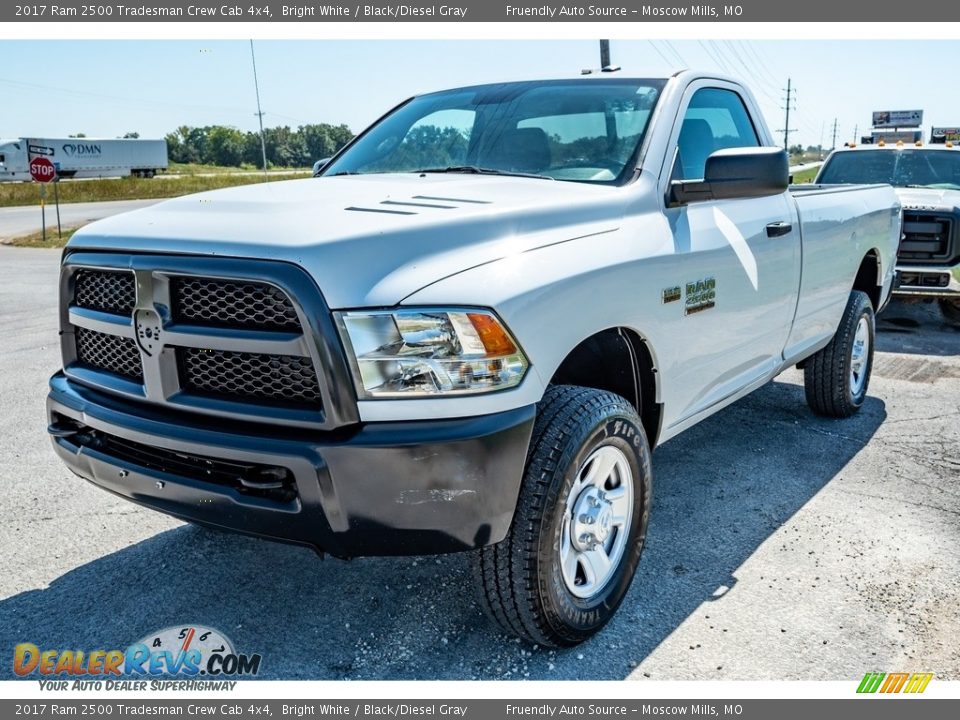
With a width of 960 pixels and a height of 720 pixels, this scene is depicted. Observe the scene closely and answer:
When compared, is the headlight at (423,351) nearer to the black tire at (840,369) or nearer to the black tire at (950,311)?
the black tire at (840,369)

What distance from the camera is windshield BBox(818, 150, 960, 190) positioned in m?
9.52

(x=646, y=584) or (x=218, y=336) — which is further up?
(x=218, y=336)

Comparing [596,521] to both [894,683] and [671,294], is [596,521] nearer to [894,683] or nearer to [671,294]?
[671,294]

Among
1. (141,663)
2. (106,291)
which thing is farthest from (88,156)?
(141,663)

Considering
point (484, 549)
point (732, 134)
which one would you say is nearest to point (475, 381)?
point (484, 549)

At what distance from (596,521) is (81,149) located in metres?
65.5

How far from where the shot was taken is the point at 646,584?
321 cm

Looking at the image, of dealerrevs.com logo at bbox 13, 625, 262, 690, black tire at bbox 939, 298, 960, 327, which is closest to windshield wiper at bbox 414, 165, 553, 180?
dealerrevs.com logo at bbox 13, 625, 262, 690

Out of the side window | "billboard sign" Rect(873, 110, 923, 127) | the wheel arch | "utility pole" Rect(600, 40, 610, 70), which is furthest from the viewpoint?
"billboard sign" Rect(873, 110, 923, 127)

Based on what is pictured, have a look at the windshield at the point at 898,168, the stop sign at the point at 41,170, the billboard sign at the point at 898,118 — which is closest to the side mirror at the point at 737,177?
the windshield at the point at 898,168

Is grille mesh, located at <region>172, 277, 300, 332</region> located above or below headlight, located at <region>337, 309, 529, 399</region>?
above

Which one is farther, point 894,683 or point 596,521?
point 596,521

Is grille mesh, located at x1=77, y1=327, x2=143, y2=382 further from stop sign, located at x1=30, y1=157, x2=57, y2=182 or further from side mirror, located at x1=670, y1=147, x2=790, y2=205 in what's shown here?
stop sign, located at x1=30, y1=157, x2=57, y2=182

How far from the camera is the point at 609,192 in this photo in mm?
3070
